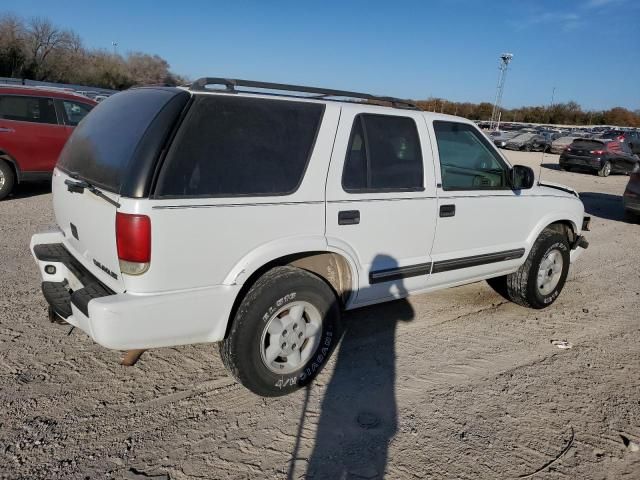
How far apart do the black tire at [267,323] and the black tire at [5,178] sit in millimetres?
7267

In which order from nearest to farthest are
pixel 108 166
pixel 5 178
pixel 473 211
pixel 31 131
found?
pixel 108 166, pixel 473 211, pixel 5 178, pixel 31 131

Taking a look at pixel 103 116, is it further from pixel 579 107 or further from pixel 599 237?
pixel 579 107

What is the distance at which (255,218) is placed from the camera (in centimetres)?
290

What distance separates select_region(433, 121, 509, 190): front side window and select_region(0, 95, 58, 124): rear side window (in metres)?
7.57

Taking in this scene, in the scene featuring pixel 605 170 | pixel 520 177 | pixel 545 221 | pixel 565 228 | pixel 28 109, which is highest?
pixel 520 177

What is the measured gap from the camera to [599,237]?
889 cm

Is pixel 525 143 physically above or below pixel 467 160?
below

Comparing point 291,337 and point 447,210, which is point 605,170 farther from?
point 291,337

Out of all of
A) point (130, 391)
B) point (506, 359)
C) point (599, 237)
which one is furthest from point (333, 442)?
point (599, 237)

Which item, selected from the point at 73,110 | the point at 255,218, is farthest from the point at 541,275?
the point at 73,110

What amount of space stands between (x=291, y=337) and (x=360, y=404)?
0.63 m

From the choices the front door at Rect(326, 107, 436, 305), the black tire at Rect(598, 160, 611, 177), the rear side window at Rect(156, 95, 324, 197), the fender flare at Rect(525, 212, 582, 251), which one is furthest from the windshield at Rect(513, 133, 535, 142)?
the rear side window at Rect(156, 95, 324, 197)

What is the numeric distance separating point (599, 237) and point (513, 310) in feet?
16.0

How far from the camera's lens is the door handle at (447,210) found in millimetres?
3883
